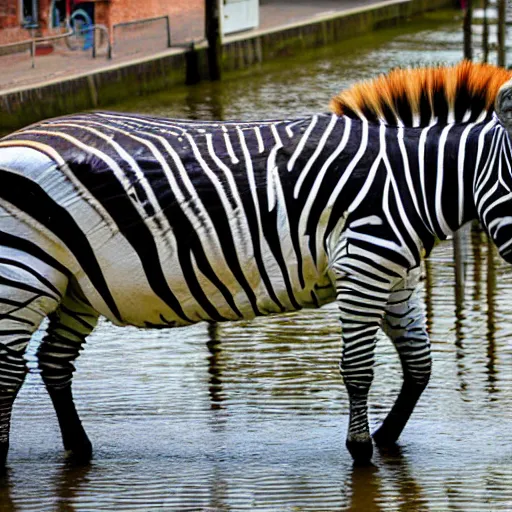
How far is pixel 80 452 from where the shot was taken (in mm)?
7289

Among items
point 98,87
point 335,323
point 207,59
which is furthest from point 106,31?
point 335,323

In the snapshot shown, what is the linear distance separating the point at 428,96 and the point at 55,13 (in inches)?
786

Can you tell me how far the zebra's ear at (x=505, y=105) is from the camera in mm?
6828

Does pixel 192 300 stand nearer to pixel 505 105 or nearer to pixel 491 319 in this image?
pixel 505 105

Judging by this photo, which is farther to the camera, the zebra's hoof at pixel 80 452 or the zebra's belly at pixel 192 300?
the zebra's hoof at pixel 80 452

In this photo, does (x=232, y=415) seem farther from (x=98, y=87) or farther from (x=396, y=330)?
(x=98, y=87)

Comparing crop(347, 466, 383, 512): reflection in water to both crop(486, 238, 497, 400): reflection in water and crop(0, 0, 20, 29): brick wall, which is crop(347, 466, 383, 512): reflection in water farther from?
crop(0, 0, 20, 29): brick wall

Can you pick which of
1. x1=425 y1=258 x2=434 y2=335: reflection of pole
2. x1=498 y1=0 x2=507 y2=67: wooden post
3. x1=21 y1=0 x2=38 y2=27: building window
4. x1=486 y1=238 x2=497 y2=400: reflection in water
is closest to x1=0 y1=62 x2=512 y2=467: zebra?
x1=486 y1=238 x2=497 y2=400: reflection in water

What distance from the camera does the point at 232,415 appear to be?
25.7 ft

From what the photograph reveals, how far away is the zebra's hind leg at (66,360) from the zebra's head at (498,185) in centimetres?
197

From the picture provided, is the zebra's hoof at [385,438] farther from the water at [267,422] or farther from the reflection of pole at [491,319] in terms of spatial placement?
the reflection of pole at [491,319]

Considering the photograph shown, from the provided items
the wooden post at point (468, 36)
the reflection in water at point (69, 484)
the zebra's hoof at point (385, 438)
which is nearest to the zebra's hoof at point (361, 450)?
the zebra's hoof at point (385, 438)

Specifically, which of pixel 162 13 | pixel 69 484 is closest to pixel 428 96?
pixel 69 484

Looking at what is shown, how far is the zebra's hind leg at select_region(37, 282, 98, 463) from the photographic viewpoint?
7.29 meters
